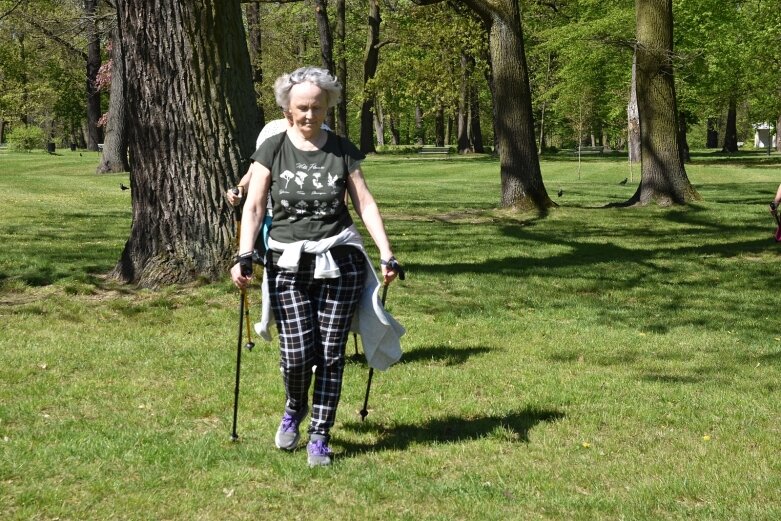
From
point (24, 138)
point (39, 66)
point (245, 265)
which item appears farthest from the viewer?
point (24, 138)

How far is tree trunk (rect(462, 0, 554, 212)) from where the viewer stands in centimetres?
1831

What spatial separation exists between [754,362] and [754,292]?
11.9 ft

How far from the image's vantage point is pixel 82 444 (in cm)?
564

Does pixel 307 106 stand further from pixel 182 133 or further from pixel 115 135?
pixel 115 135

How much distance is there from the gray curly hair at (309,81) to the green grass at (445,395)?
1992 millimetres

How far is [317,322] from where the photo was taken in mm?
5441

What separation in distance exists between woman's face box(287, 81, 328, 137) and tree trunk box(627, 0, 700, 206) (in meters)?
15.9

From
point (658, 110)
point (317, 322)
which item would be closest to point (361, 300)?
point (317, 322)

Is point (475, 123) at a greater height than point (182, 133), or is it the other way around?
point (182, 133)

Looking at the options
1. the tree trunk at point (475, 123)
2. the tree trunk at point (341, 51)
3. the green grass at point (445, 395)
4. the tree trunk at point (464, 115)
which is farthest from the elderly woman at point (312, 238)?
the tree trunk at point (475, 123)

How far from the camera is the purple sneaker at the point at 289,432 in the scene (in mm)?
5617

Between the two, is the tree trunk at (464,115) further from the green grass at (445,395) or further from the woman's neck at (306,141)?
the woman's neck at (306,141)

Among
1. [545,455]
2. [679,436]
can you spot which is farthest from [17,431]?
[679,436]

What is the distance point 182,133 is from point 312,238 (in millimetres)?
5430
